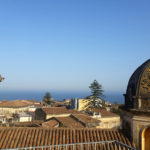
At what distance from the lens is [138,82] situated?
9.53 m

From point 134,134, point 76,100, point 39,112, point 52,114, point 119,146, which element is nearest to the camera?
point 119,146

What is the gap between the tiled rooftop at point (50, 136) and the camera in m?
9.39

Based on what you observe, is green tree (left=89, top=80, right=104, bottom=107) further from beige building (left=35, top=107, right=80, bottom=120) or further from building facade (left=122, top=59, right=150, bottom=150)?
building facade (left=122, top=59, right=150, bottom=150)

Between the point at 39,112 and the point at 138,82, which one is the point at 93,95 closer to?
the point at 39,112

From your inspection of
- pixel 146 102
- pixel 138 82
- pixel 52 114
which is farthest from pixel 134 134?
pixel 52 114

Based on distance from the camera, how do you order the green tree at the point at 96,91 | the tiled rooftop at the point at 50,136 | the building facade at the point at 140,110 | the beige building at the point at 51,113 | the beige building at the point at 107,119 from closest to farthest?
1. the building facade at the point at 140,110
2. the tiled rooftop at the point at 50,136
3. the beige building at the point at 51,113
4. the beige building at the point at 107,119
5. the green tree at the point at 96,91

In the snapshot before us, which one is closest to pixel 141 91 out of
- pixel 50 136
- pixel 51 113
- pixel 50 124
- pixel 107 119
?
pixel 50 136

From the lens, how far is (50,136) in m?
9.93

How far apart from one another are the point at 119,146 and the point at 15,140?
5315mm

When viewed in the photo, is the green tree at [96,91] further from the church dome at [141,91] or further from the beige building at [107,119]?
the church dome at [141,91]

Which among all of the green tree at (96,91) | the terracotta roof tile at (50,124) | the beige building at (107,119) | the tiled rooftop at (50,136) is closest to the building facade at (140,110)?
the tiled rooftop at (50,136)

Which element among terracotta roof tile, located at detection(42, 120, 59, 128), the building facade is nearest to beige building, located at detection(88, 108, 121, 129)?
terracotta roof tile, located at detection(42, 120, 59, 128)

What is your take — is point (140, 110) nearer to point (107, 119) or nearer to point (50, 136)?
point (50, 136)

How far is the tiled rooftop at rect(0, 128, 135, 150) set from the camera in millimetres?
9391
